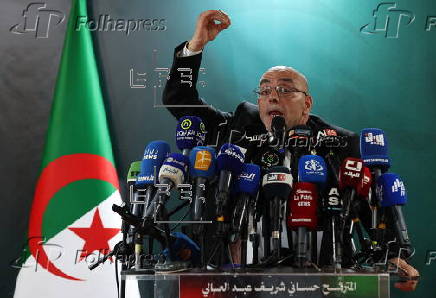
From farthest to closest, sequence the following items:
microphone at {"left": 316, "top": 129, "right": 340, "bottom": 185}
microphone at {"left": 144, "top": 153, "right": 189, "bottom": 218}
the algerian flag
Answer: the algerian flag, microphone at {"left": 316, "top": 129, "right": 340, "bottom": 185}, microphone at {"left": 144, "top": 153, "right": 189, "bottom": 218}

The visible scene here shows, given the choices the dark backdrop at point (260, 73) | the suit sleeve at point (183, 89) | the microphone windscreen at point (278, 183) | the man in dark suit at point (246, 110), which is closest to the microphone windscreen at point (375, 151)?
the man in dark suit at point (246, 110)

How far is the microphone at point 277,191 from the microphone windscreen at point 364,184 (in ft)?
0.67

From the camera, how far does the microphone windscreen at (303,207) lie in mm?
1609

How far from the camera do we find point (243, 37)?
9.00 ft

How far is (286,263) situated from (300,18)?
146 centimetres

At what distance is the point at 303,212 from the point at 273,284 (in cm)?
31

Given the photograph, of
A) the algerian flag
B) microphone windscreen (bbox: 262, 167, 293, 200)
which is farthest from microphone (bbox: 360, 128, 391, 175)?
the algerian flag

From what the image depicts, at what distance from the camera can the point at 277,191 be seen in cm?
159

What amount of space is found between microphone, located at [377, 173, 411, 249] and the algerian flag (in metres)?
1.24

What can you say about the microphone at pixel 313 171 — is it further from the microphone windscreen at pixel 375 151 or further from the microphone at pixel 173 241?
the microphone at pixel 173 241

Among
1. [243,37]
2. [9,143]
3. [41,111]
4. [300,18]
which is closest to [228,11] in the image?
[243,37]

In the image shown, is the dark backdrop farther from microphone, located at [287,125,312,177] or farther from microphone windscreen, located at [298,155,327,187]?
microphone windscreen, located at [298,155,327,187]

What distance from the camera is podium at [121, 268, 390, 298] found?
4.41ft

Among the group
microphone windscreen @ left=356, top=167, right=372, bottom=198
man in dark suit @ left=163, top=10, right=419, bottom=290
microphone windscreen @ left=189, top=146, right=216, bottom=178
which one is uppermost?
man in dark suit @ left=163, top=10, right=419, bottom=290
